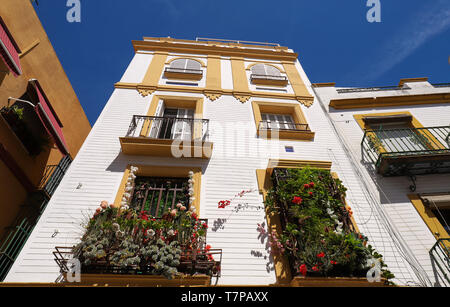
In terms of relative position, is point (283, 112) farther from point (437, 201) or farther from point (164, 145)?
point (437, 201)

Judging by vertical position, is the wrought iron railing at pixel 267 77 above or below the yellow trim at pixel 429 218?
above

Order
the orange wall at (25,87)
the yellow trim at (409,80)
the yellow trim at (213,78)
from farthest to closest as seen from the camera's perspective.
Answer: the yellow trim at (409,80) < the yellow trim at (213,78) < the orange wall at (25,87)

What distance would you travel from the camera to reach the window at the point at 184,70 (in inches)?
404

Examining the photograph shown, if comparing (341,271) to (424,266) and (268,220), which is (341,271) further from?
(424,266)

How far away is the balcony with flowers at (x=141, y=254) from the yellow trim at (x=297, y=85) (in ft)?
23.5

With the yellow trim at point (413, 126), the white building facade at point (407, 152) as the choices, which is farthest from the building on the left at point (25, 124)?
the yellow trim at point (413, 126)

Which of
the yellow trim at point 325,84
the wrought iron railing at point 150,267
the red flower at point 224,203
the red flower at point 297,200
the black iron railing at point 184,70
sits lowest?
the wrought iron railing at point 150,267

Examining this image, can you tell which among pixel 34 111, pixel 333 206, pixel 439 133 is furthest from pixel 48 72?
pixel 439 133

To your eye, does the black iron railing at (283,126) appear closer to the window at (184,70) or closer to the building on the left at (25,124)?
the window at (184,70)

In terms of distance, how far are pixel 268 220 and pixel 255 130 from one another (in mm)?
3379

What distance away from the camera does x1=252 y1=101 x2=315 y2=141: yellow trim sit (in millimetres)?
7830

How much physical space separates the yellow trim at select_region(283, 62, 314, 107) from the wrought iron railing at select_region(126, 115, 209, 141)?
4.40m

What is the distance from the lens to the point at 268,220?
18.1ft

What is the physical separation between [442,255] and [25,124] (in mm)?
11701
